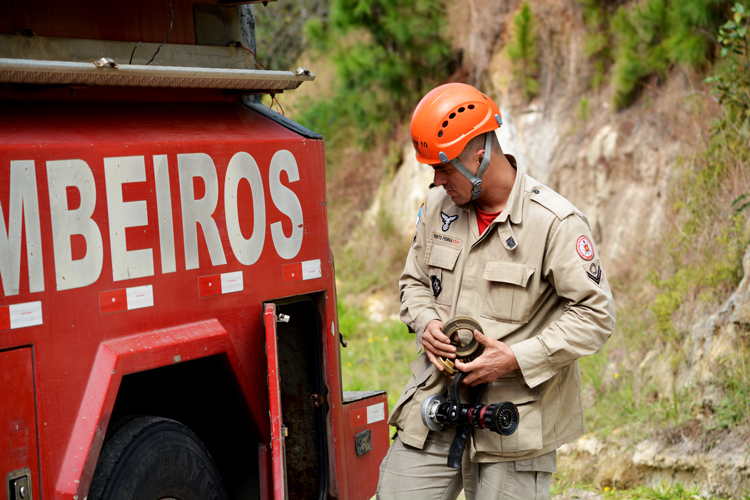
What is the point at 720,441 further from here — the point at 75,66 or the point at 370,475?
the point at 75,66

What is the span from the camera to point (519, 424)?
2.65 metres

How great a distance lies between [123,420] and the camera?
102 inches

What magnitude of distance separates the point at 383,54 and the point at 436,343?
9118 mm

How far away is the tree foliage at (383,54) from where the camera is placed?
10.9 m

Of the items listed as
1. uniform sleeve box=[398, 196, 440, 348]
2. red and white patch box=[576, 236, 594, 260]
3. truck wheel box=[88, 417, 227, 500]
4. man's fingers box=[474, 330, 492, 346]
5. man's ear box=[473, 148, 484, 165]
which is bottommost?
truck wheel box=[88, 417, 227, 500]

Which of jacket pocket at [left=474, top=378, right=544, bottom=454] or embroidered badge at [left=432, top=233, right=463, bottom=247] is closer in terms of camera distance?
jacket pocket at [left=474, top=378, right=544, bottom=454]

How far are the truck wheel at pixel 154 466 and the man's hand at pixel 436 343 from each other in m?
0.89

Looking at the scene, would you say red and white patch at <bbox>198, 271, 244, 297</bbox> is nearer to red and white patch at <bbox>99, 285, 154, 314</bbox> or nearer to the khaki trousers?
red and white patch at <bbox>99, 285, 154, 314</bbox>

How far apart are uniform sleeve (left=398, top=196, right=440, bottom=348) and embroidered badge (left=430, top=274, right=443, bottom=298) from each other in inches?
1.6

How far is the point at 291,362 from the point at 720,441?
2759 millimetres

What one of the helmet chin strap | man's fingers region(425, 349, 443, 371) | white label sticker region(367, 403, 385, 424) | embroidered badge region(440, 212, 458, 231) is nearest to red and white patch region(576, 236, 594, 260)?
the helmet chin strap

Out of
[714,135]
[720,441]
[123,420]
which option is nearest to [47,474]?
[123,420]

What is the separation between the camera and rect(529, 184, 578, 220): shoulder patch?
8.73ft

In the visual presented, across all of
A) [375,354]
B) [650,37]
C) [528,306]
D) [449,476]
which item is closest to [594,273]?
[528,306]
